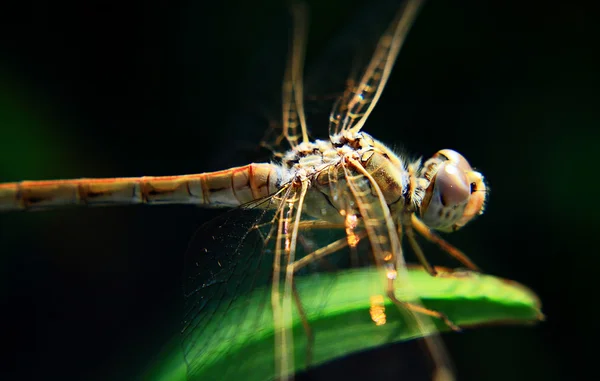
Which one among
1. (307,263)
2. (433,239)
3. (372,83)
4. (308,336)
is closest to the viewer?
(308,336)

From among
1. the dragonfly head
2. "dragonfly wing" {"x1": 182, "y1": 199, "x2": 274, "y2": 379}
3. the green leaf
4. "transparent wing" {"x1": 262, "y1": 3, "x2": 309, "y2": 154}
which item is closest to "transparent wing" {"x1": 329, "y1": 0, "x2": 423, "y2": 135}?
"transparent wing" {"x1": 262, "y1": 3, "x2": 309, "y2": 154}

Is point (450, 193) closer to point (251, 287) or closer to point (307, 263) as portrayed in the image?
point (307, 263)

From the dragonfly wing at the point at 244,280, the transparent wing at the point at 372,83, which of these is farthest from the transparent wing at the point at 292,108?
the dragonfly wing at the point at 244,280

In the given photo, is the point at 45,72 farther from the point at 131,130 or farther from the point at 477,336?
the point at 477,336

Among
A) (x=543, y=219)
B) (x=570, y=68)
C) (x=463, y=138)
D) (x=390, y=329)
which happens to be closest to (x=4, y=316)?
(x=390, y=329)

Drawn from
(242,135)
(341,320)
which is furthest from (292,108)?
(341,320)

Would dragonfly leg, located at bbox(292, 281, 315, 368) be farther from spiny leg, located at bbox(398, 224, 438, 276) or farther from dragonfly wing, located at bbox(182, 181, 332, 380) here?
spiny leg, located at bbox(398, 224, 438, 276)
